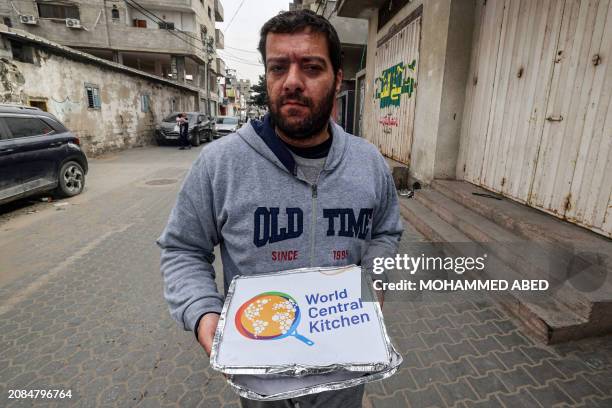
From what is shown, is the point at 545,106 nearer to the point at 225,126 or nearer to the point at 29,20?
the point at 225,126

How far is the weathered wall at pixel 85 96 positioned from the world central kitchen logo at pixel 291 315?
11718 millimetres

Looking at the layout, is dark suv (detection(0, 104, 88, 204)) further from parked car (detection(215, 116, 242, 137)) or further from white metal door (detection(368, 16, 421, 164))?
parked car (detection(215, 116, 242, 137))

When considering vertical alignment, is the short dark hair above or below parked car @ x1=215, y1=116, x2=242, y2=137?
above

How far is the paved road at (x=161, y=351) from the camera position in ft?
7.31

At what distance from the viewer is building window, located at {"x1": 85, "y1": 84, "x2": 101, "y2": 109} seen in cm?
1315

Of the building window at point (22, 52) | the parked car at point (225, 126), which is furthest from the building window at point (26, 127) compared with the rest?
the parked car at point (225, 126)

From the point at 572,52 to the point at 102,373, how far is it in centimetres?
535

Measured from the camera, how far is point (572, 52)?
344cm

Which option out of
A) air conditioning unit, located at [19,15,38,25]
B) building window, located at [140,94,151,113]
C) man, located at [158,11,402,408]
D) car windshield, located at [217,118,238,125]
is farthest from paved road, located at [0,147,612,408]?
air conditioning unit, located at [19,15,38,25]

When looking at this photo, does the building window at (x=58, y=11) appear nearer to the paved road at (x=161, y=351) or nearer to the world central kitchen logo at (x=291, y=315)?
the paved road at (x=161, y=351)

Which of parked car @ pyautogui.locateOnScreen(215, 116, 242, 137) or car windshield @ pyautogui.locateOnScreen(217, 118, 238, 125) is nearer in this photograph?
parked car @ pyautogui.locateOnScreen(215, 116, 242, 137)

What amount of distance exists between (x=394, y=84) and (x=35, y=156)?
25.5 ft

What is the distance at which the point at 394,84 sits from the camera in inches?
311

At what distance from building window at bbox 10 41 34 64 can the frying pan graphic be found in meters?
12.7
